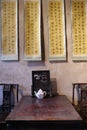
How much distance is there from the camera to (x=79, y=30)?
293cm

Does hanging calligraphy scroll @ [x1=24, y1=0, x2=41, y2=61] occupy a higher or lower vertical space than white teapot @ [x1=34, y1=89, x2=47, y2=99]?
higher

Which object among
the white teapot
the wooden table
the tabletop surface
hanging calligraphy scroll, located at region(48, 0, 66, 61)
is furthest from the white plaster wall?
the wooden table

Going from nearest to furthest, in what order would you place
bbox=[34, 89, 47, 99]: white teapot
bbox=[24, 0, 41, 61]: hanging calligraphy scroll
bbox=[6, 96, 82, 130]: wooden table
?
bbox=[6, 96, 82, 130]: wooden table
bbox=[34, 89, 47, 99]: white teapot
bbox=[24, 0, 41, 61]: hanging calligraphy scroll

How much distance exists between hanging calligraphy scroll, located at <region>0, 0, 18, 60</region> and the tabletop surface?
0.85 meters

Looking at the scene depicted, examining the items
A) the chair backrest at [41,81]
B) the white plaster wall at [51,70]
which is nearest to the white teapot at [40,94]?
the chair backrest at [41,81]

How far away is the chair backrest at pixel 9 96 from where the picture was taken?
284cm

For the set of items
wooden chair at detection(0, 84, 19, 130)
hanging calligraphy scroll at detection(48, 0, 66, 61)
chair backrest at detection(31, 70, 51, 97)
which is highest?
hanging calligraphy scroll at detection(48, 0, 66, 61)

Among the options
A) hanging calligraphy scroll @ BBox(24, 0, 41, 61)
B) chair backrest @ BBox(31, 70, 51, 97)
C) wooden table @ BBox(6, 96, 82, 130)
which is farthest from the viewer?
hanging calligraphy scroll @ BBox(24, 0, 41, 61)

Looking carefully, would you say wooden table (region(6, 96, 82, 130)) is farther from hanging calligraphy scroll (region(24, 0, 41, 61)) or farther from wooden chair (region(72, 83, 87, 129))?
hanging calligraphy scroll (region(24, 0, 41, 61))

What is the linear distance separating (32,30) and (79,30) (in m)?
0.61

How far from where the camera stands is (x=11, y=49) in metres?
2.95

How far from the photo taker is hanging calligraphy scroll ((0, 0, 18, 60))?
2949 mm

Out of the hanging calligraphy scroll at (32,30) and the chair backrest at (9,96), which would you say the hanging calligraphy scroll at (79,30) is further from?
the chair backrest at (9,96)

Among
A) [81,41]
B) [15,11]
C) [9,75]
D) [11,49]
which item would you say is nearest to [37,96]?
[9,75]
